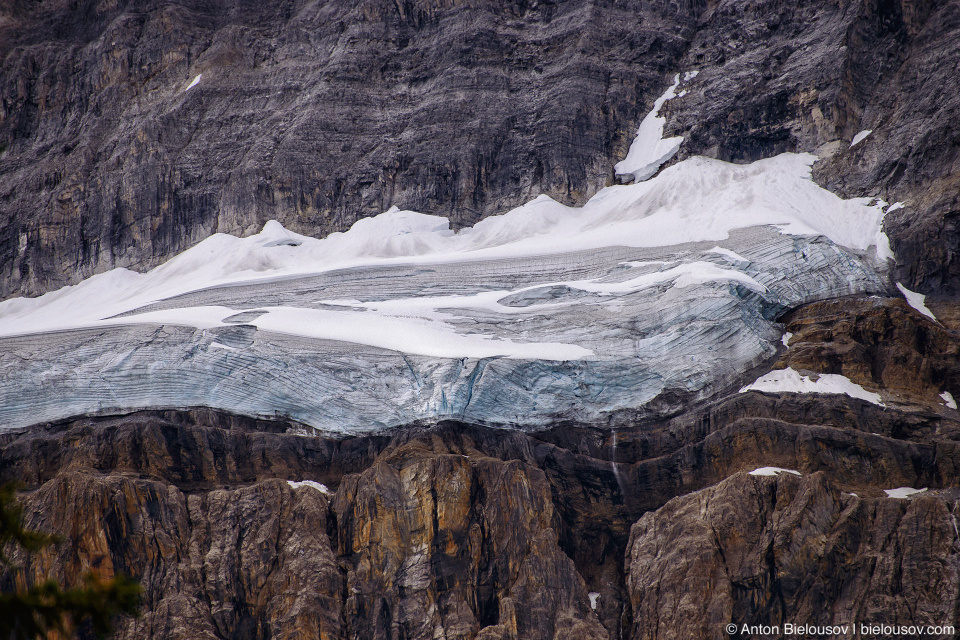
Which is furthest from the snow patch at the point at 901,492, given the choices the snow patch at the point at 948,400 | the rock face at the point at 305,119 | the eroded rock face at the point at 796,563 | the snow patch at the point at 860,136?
the rock face at the point at 305,119

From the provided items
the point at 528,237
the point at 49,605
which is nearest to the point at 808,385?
the point at 528,237

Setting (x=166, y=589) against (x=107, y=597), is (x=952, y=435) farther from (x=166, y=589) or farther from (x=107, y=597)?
(x=107, y=597)

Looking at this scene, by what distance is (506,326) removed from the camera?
4272cm

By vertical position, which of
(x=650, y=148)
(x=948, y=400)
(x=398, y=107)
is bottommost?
(x=948, y=400)

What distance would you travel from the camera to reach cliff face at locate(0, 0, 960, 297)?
59281 mm

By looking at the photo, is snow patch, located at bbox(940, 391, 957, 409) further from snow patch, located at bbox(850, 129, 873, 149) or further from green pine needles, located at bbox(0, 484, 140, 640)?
green pine needles, located at bbox(0, 484, 140, 640)

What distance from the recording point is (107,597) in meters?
9.30

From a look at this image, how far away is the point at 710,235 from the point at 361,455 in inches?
876

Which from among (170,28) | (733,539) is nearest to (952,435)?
(733,539)

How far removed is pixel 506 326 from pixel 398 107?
29.4 meters

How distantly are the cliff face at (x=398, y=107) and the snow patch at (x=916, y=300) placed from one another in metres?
12.0

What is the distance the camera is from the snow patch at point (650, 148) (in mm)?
60875

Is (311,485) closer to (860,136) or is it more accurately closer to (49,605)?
(49,605)

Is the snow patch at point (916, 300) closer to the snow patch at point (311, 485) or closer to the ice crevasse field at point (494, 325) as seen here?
the ice crevasse field at point (494, 325)
